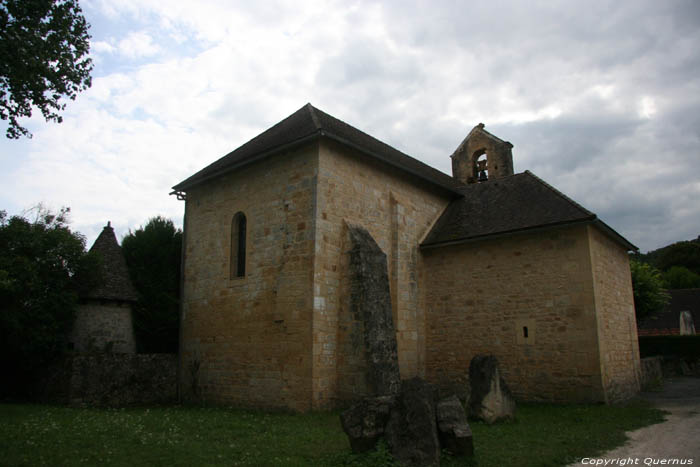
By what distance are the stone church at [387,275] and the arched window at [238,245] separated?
0.04 meters

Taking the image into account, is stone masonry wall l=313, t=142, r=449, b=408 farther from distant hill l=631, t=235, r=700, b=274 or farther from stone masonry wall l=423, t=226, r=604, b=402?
distant hill l=631, t=235, r=700, b=274

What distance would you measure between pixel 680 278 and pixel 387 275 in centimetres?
4613

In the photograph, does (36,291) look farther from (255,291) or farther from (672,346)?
(672,346)

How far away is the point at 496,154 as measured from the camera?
760 inches

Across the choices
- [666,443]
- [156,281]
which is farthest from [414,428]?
[156,281]

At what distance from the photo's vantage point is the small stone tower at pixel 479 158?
19.2 m

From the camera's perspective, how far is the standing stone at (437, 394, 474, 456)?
21.0 feet

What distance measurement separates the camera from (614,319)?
1361 cm

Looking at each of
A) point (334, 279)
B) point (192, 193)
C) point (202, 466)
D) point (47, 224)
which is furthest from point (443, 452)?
point (47, 224)

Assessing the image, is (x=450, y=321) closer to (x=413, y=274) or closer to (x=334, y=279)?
(x=413, y=274)

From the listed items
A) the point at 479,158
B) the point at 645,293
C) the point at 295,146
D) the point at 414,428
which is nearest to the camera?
the point at 414,428

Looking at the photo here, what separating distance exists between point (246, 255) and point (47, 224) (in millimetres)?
6413

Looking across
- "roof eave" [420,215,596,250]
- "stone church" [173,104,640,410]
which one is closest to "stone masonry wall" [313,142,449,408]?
"stone church" [173,104,640,410]

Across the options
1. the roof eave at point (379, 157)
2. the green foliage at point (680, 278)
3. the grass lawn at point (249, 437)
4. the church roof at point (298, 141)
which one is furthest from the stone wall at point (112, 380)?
the green foliage at point (680, 278)
